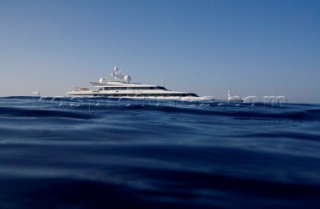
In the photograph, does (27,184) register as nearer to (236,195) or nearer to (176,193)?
(176,193)

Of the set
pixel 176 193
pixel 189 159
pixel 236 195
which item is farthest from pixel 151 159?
pixel 236 195

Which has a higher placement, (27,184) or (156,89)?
(156,89)

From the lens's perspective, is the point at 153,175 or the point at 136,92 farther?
the point at 136,92

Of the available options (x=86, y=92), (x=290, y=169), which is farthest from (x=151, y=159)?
(x=86, y=92)

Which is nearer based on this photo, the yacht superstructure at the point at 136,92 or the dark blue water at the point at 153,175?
the dark blue water at the point at 153,175

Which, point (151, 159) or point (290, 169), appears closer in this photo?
point (290, 169)

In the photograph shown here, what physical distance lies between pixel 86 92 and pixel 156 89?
66.4 ft

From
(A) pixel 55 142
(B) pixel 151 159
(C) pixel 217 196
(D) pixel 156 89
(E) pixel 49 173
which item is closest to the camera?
(C) pixel 217 196

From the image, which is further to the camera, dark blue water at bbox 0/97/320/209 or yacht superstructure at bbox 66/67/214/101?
yacht superstructure at bbox 66/67/214/101

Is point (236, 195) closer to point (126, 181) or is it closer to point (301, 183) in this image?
point (301, 183)

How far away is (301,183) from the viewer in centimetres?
339

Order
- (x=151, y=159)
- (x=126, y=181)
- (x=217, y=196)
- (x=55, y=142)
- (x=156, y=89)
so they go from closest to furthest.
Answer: (x=217, y=196), (x=126, y=181), (x=151, y=159), (x=55, y=142), (x=156, y=89)

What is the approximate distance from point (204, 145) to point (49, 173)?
11.9 feet

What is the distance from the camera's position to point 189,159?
15.0 ft
